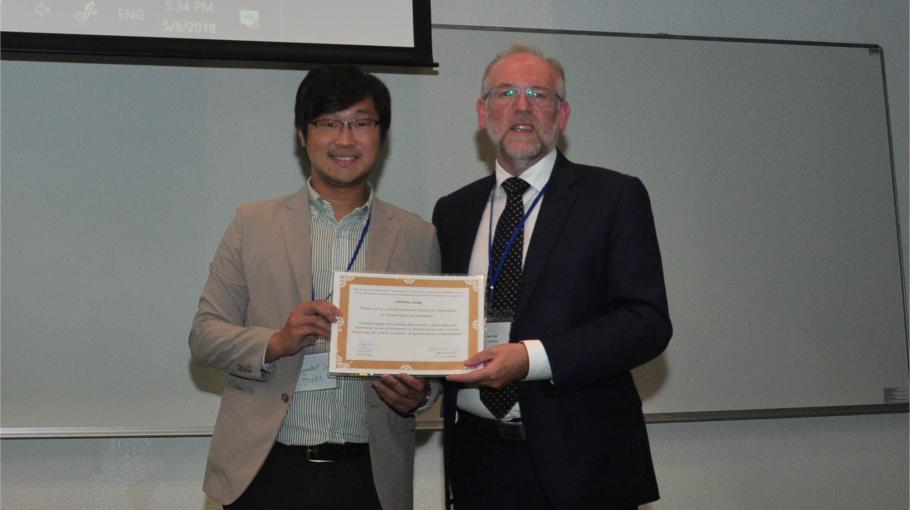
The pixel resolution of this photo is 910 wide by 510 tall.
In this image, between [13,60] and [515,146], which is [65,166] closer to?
[13,60]

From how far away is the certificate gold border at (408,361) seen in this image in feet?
6.97

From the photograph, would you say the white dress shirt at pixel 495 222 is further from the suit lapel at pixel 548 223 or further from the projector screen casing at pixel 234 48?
the projector screen casing at pixel 234 48

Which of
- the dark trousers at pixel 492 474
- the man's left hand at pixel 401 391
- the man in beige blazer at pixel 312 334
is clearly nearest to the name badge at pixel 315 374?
the man in beige blazer at pixel 312 334

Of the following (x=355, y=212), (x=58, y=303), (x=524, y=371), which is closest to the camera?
(x=524, y=371)

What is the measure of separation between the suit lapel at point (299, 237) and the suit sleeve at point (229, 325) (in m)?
0.13

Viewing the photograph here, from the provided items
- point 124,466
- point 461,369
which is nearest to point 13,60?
point 124,466

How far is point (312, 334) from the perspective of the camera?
2139mm

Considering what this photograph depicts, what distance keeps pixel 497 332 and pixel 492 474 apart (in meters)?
0.37

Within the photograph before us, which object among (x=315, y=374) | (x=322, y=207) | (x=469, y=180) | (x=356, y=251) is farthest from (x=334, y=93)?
(x=469, y=180)

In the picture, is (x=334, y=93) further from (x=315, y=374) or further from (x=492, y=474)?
(x=492, y=474)

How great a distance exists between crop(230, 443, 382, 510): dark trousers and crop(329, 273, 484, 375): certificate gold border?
11.3 inches

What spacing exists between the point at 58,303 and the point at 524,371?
2.19 metres

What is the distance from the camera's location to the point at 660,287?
2234 millimetres

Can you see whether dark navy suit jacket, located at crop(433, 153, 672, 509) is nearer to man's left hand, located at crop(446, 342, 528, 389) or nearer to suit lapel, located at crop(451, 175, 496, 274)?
man's left hand, located at crop(446, 342, 528, 389)
